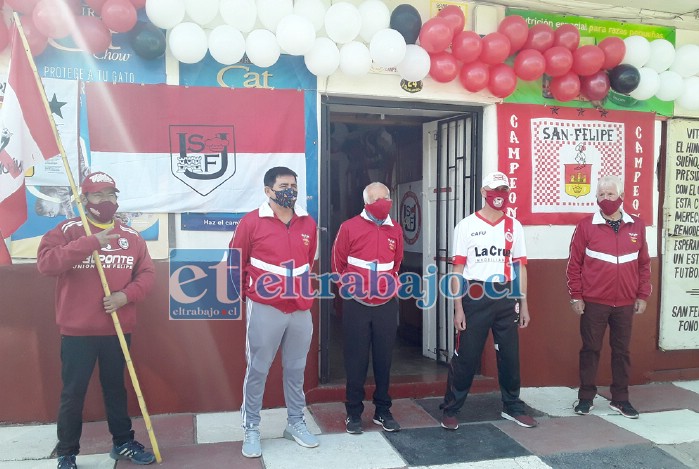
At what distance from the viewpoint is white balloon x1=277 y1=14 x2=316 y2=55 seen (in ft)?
14.5

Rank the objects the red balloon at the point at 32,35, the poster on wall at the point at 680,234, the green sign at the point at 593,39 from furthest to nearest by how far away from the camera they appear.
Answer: the poster on wall at the point at 680,234, the green sign at the point at 593,39, the red balloon at the point at 32,35

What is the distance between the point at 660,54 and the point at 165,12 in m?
4.52

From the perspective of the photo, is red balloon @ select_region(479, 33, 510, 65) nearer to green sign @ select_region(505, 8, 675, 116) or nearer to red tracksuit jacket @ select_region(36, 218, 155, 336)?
green sign @ select_region(505, 8, 675, 116)

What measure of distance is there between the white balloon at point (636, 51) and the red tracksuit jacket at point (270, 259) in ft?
12.1

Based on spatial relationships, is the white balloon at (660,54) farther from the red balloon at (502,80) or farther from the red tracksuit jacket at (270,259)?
the red tracksuit jacket at (270,259)

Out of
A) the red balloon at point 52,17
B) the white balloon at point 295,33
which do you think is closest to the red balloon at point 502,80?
the white balloon at point 295,33

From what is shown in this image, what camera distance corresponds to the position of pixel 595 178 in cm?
555

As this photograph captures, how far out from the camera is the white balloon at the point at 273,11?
4.49m

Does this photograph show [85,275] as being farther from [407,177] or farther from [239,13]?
[407,177]

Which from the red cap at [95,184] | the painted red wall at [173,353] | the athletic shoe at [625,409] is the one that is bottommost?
the athletic shoe at [625,409]

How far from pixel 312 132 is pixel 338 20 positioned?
3.10ft

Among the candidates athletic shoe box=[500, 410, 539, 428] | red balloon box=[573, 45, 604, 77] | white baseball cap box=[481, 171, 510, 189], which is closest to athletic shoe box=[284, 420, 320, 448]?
athletic shoe box=[500, 410, 539, 428]

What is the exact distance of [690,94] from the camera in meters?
5.51

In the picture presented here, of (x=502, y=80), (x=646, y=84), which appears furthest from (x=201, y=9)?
(x=646, y=84)
